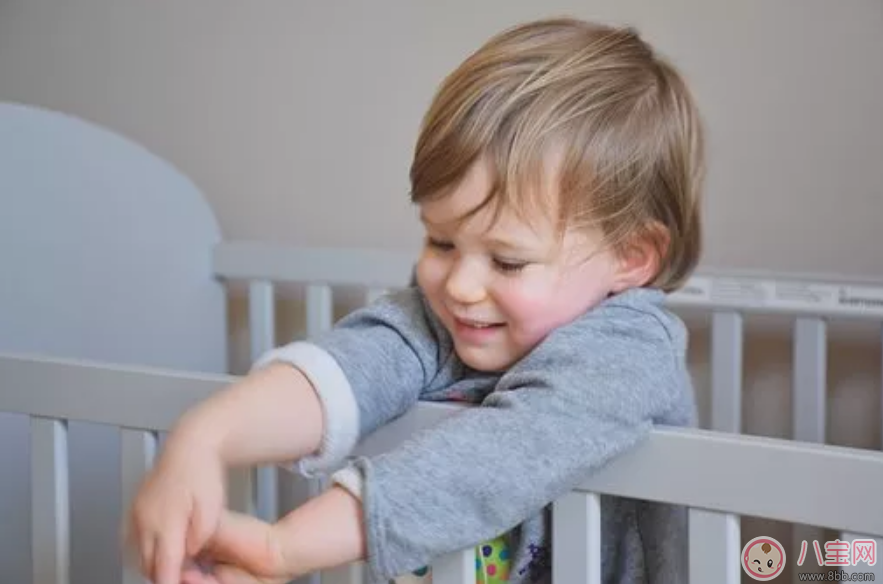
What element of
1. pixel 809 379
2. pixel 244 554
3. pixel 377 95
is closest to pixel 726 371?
pixel 809 379

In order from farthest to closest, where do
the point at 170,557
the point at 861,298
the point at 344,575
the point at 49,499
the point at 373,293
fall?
the point at 373,293 → the point at 861,298 → the point at 49,499 → the point at 344,575 → the point at 170,557

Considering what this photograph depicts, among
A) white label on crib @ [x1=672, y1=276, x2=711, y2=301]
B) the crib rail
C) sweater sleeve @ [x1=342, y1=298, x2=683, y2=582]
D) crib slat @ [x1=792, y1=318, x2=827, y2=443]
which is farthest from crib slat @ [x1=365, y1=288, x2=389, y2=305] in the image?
sweater sleeve @ [x1=342, y1=298, x2=683, y2=582]

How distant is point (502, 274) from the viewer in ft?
2.60

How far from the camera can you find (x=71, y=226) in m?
1.28

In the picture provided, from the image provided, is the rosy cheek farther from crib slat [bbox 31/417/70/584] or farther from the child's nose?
crib slat [bbox 31/417/70/584]

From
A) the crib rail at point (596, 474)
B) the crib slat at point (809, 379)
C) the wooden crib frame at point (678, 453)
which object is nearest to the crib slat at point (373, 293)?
the wooden crib frame at point (678, 453)

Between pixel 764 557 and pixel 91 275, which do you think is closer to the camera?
pixel 764 557

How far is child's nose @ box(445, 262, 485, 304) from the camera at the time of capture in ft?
2.60

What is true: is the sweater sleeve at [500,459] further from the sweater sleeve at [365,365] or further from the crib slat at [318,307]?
the crib slat at [318,307]

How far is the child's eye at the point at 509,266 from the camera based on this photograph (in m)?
0.79

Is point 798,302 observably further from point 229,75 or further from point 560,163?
point 229,75

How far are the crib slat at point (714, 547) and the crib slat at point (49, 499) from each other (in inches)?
17.1

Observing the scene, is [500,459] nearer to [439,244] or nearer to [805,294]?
[439,244]

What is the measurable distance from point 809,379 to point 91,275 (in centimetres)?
72
